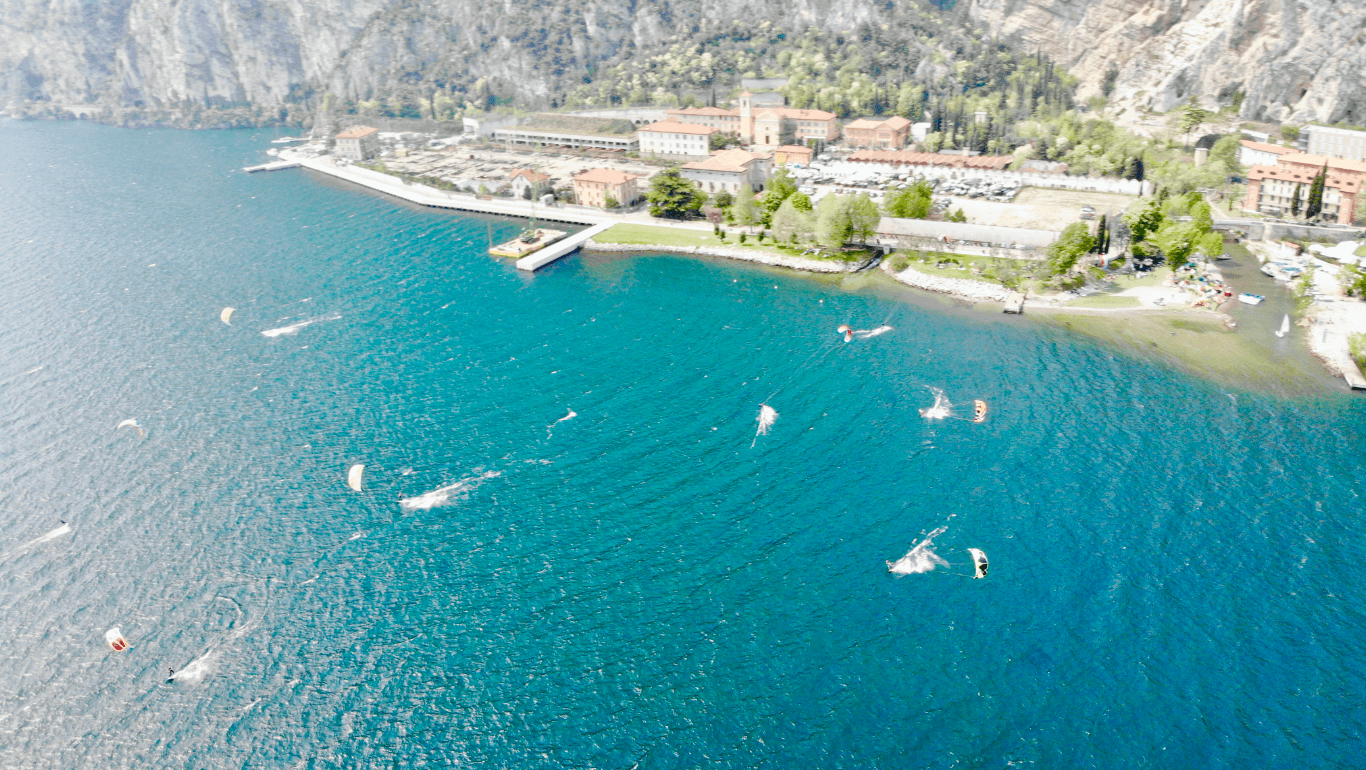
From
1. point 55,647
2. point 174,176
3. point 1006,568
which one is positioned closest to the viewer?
point 55,647

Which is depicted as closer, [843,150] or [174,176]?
[843,150]

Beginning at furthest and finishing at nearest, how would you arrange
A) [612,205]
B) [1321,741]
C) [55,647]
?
1. [612,205]
2. [55,647]
3. [1321,741]

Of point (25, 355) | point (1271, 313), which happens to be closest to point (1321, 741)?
point (1271, 313)

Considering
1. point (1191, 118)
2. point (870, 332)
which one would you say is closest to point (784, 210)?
point (870, 332)

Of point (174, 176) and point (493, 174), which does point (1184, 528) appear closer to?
point (493, 174)

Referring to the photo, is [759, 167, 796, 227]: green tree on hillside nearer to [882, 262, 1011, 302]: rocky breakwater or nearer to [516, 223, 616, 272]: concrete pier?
[882, 262, 1011, 302]: rocky breakwater

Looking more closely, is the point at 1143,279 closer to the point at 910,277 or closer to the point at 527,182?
the point at 910,277
